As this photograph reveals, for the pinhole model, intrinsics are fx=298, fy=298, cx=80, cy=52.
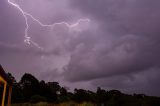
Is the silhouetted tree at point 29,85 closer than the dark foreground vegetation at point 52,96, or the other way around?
the dark foreground vegetation at point 52,96

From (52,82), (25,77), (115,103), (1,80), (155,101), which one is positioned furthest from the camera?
(52,82)

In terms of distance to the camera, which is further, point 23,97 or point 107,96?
point 23,97

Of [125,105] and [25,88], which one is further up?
[25,88]

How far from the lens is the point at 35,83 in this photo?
60875 mm

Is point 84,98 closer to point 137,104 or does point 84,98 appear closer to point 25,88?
point 137,104

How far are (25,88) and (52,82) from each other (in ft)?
98.1

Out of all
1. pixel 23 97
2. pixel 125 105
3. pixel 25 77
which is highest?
pixel 25 77

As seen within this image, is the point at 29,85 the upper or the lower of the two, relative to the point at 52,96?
upper

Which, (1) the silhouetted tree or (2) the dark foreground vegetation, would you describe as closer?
(2) the dark foreground vegetation

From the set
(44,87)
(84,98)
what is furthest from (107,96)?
(44,87)

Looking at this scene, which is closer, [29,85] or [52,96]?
[52,96]

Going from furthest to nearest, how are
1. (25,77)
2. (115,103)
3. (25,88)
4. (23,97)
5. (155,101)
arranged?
(25,77) → (25,88) → (23,97) → (115,103) → (155,101)

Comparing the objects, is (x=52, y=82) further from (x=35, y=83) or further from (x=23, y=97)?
(x=23, y=97)

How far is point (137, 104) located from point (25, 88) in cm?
3400
